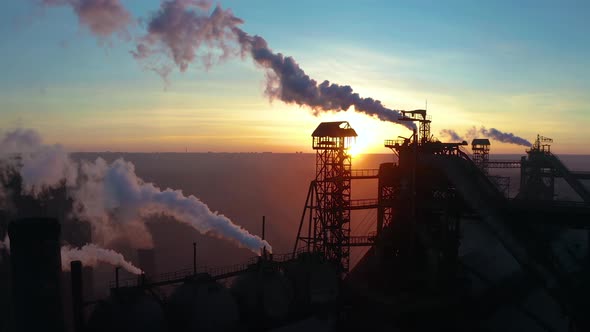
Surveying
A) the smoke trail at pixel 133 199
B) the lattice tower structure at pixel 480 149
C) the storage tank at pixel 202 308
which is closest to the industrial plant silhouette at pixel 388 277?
the storage tank at pixel 202 308

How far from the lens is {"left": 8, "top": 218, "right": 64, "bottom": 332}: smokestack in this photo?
3228 centimetres

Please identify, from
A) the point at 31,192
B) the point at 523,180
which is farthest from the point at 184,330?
the point at 523,180

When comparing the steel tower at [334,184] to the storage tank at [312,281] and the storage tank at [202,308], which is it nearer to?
the storage tank at [312,281]

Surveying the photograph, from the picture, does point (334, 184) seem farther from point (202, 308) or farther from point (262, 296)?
point (202, 308)

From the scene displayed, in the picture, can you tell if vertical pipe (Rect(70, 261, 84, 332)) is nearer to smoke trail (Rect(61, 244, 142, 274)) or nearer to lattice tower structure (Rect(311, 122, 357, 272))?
lattice tower structure (Rect(311, 122, 357, 272))

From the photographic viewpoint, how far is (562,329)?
34.8 m

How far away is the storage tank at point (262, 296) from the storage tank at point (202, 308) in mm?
2152

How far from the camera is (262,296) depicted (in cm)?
3447

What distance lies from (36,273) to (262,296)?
16.6 meters

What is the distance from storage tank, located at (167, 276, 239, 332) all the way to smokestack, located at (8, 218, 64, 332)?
8.93m

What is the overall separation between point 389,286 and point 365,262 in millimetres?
3148

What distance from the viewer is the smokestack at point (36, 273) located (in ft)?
106

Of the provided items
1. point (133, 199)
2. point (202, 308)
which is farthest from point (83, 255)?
point (202, 308)

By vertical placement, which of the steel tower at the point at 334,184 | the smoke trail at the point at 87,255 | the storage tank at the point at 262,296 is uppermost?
the steel tower at the point at 334,184
